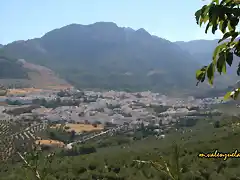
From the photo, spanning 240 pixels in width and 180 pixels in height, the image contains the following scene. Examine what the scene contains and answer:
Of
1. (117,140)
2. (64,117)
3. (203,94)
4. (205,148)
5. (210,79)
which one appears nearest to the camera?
(210,79)

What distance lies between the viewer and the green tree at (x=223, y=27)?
1855mm

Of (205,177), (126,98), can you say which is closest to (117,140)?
(205,177)

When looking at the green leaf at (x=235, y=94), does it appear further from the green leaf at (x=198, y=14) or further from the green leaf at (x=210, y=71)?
the green leaf at (x=198, y=14)

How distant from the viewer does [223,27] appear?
2.01 meters

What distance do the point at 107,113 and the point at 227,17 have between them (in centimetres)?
10546

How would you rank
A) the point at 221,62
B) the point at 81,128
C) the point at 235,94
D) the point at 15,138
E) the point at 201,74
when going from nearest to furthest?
the point at 221,62, the point at 201,74, the point at 235,94, the point at 15,138, the point at 81,128

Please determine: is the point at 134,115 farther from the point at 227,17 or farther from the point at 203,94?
the point at 227,17

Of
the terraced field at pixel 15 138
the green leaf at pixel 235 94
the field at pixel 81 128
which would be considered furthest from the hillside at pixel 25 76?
the green leaf at pixel 235 94

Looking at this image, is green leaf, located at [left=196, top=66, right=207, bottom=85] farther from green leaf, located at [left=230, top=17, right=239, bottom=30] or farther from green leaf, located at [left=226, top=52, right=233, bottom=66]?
green leaf, located at [left=230, top=17, right=239, bottom=30]

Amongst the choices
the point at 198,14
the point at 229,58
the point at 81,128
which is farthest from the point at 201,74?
the point at 81,128

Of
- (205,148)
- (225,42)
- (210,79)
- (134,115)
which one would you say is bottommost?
(134,115)

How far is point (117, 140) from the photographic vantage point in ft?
185

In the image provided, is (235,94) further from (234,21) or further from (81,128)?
(81,128)

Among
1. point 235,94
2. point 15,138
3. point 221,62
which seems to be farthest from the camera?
point 15,138
